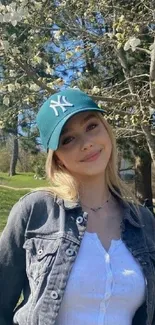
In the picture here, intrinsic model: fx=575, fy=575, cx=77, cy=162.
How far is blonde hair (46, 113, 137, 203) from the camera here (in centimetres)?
183

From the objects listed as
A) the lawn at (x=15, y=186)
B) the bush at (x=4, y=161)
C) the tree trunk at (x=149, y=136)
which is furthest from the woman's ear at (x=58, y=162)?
the bush at (x=4, y=161)

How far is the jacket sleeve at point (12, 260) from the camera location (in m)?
1.79

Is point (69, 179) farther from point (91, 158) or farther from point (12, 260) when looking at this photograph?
point (12, 260)

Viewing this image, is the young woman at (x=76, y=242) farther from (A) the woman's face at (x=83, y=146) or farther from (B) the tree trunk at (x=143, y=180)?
(B) the tree trunk at (x=143, y=180)

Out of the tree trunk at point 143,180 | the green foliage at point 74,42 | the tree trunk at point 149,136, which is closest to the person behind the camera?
the green foliage at point 74,42

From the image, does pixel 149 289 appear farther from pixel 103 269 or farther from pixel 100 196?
pixel 100 196

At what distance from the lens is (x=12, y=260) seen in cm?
181

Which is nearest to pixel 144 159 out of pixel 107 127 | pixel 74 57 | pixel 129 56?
pixel 129 56

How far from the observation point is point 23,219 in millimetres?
1783

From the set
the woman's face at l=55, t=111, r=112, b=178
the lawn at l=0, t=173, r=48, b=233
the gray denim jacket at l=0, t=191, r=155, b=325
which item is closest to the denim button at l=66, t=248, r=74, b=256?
the gray denim jacket at l=0, t=191, r=155, b=325

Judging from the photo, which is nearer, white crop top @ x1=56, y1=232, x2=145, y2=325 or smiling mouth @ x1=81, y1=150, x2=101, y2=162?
white crop top @ x1=56, y1=232, x2=145, y2=325

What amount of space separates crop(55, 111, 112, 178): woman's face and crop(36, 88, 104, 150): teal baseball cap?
0.08 ft

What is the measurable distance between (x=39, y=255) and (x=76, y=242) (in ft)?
0.39

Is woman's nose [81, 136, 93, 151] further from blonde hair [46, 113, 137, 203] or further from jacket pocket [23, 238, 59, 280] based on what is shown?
jacket pocket [23, 238, 59, 280]
